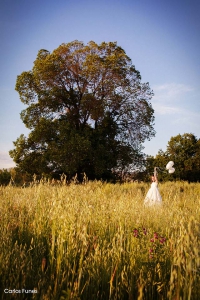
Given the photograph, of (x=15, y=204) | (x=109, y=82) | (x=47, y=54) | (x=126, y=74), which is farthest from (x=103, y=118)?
(x=15, y=204)

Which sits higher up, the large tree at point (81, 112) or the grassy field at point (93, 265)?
the large tree at point (81, 112)

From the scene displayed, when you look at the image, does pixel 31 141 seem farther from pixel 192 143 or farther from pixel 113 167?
pixel 192 143

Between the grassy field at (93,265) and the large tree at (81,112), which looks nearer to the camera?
the grassy field at (93,265)

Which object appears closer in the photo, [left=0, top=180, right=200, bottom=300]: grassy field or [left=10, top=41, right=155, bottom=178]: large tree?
[left=0, top=180, right=200, bottom=300]: grassy field

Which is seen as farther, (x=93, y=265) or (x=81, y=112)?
(x=81, y=112)

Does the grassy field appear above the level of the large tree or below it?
below

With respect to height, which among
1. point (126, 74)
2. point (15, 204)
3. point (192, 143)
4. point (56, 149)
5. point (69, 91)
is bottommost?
point (15, 204)

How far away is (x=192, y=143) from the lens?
32.4 meters

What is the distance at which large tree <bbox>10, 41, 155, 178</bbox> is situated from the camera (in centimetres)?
1777

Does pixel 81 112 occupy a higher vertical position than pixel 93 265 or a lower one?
higher

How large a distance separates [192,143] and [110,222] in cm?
3072

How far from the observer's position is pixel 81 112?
1981cm

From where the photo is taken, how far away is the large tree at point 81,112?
17766 mm

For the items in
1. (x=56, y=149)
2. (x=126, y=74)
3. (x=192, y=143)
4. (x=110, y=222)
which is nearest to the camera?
(x=110, y=222)
